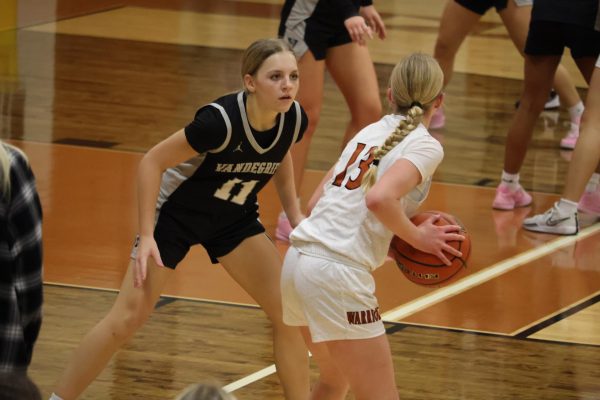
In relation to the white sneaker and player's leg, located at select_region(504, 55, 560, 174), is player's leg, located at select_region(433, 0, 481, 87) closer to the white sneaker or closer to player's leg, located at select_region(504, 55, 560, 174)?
player's leg, located at select_region(504, 55, 560, 174)

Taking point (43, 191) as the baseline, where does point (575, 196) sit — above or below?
above

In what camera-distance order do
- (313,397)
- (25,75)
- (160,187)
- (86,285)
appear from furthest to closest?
(25,75)
(86,285)
(160,187)
(313,397)

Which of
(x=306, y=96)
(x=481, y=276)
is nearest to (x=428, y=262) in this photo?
(x=481, y=276)

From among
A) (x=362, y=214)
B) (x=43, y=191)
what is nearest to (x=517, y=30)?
(x=43, y=191)

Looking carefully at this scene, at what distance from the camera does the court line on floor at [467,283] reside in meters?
4.81

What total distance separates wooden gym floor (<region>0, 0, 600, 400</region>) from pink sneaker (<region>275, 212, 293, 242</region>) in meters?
0.11

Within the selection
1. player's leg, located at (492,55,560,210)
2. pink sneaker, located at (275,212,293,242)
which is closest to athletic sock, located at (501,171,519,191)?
player's leg, located at (492,55,560,210)

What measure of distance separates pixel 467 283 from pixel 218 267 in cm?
123

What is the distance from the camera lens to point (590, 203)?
→ 7.39 metres

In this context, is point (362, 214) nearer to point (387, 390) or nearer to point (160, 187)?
point (387, 390)

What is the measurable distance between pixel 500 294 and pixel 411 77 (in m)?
2.40

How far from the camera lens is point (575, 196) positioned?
6777 millimetres

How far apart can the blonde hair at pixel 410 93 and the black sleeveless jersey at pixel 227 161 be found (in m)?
0.58

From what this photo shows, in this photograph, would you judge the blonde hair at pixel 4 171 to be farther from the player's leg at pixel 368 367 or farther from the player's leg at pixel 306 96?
the player's leg at pixel 306 96
